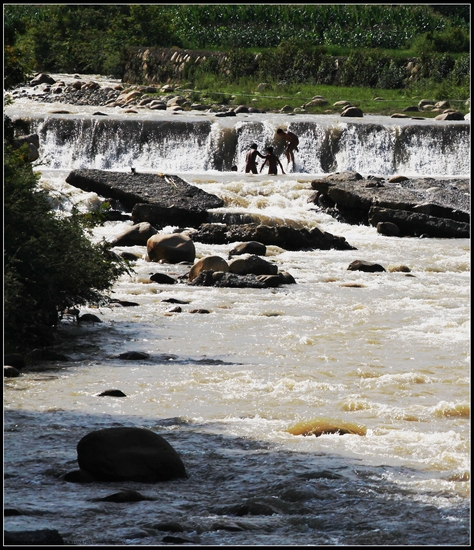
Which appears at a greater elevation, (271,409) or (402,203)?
(402,203)

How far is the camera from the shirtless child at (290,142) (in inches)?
1035

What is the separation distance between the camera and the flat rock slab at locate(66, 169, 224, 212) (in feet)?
68.3

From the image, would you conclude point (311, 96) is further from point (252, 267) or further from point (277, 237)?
point (252, 267)

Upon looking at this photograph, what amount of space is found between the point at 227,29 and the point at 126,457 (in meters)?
41.6

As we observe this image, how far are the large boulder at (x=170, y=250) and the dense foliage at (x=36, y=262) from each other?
5379 mm

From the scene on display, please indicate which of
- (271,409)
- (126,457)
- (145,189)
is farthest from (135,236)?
(126,457)

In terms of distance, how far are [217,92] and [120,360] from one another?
1126 inches

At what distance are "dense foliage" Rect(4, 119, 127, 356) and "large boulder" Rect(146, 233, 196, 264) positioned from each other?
5.38m

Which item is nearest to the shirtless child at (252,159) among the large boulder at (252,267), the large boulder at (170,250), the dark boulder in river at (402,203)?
the dark boulder in river at (402,203)

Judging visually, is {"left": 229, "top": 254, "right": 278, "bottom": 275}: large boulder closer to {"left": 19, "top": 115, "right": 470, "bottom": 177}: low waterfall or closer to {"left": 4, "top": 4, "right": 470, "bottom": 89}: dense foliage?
{"left": 19, "top": 115, "right": 470, "bottom": 177}: low waterfall

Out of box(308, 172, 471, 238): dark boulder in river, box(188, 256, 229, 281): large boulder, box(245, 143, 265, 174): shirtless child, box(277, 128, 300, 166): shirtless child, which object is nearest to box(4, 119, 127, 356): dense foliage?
box(188, 256, 229, 281): large boulder

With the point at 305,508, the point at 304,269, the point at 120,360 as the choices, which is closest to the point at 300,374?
the point at 120,360

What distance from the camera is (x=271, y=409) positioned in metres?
8.75

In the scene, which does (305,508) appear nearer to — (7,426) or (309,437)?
(309,437)
